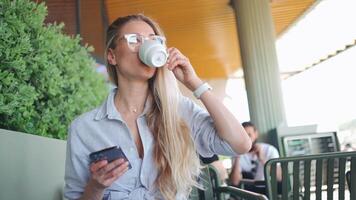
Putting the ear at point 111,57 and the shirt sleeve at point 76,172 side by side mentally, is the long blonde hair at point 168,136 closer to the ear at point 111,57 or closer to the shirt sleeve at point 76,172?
the ear at point 111,57

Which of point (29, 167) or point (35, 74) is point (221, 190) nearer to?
point (29, 167)

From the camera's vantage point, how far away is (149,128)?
1355 millimetres

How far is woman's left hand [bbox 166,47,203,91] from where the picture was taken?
1311mm

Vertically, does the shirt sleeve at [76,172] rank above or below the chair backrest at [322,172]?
above

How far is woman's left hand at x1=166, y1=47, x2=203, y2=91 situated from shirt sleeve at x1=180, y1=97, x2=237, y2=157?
128mm

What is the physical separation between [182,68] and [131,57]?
19 centimetres

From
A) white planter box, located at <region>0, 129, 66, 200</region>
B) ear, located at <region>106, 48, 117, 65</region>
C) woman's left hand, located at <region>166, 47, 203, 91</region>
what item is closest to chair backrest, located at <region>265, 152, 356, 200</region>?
woman's left hand, located at <region>166, 47, 203, 91</region>

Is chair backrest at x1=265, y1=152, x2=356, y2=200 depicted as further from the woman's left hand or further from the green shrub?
the green shrub

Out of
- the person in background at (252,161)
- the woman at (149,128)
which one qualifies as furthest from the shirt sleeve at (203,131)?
the person in background at (252,161)

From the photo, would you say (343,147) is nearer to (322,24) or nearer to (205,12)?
(205,12)

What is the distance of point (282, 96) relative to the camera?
5.64m

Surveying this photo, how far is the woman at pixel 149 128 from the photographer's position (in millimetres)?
1279

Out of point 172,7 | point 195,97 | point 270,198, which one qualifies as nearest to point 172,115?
point 195,97

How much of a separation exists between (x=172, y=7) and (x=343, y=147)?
14.7ft
